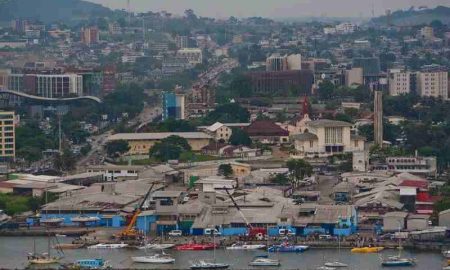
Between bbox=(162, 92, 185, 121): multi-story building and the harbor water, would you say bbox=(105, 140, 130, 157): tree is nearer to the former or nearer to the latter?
bbox=(162, 92, 185, 121): multi-story building

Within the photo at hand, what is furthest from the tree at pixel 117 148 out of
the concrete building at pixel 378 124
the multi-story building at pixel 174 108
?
the multi-story building at pixel 174 108

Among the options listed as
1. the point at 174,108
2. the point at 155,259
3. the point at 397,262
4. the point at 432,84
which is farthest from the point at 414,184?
the point at 432,84

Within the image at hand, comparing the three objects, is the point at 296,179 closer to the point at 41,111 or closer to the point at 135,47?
the point at 41,111

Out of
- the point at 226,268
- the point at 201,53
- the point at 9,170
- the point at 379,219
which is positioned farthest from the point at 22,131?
the point at 201,53

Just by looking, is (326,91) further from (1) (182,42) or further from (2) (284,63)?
(1) (182,42)

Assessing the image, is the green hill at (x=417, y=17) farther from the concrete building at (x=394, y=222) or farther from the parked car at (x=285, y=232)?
the parked car at (x=285, y=232)
